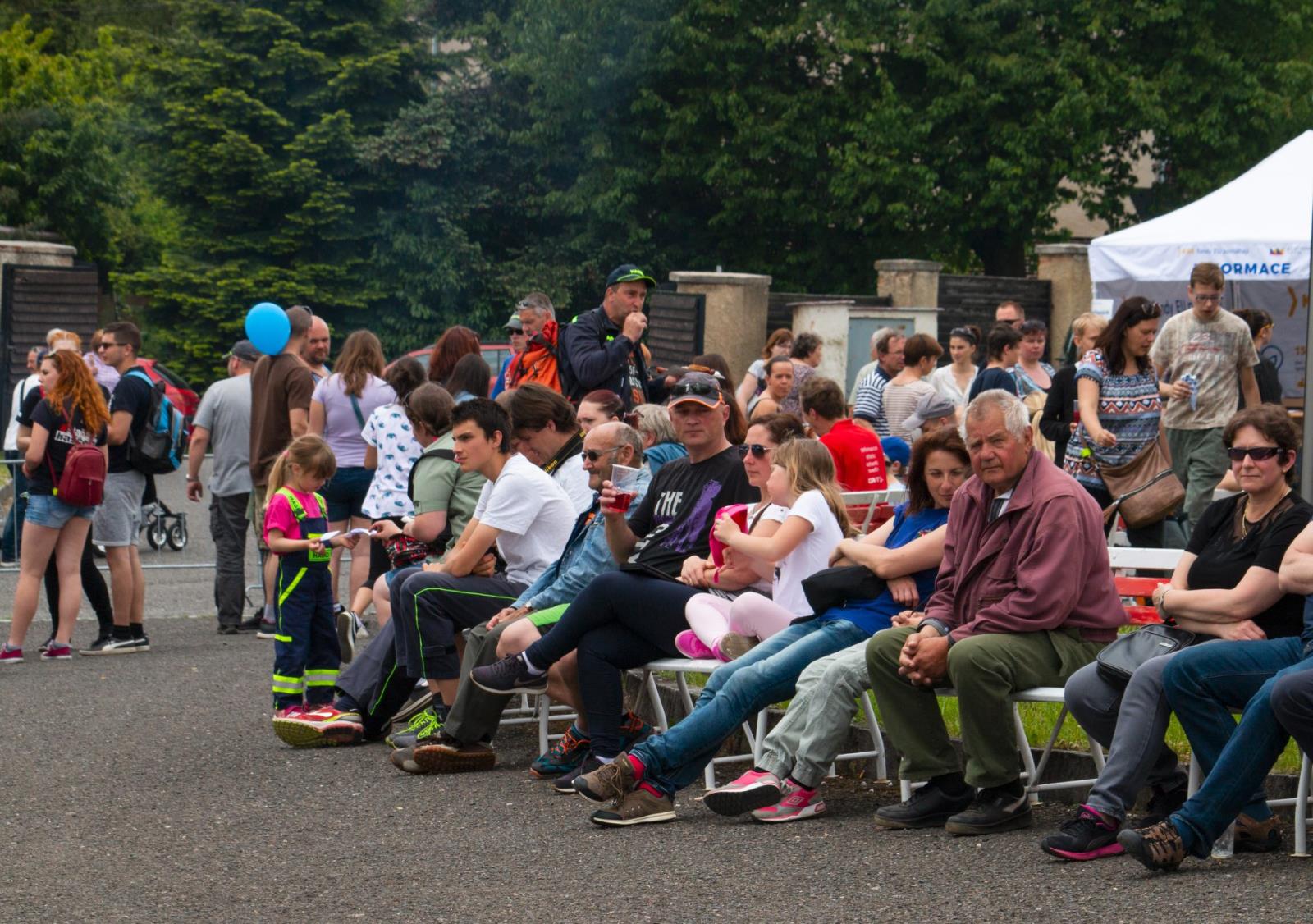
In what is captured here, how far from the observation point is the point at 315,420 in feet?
38.0

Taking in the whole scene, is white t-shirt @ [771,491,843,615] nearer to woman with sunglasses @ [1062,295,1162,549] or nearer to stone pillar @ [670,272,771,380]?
woman with sunglasses @ [1062,295,1162,549]

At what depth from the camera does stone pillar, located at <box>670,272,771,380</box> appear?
23812 mm

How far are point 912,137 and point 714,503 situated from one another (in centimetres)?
2679

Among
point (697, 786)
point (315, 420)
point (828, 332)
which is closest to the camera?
point (697, 786)

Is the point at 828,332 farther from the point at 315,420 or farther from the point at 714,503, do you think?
the point at 714,503

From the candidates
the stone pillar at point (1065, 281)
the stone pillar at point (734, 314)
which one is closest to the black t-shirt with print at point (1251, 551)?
the stone pillar at point (734, 314)

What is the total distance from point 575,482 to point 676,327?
15597 millimetres

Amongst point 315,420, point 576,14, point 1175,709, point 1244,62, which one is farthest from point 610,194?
point 1175,709

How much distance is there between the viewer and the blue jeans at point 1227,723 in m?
5.48

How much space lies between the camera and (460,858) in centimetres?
620

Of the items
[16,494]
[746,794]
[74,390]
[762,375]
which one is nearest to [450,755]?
[746,794]

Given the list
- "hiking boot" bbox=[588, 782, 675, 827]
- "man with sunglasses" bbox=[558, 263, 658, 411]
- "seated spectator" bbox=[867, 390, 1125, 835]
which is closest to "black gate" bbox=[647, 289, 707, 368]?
"man with sunglasses" bbox=[558, 263, 658, 411]

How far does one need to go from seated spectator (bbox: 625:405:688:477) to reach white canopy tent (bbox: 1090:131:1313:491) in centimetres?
817

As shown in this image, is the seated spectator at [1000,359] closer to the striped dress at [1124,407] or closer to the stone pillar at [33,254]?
the striped dress at [1124,407]
